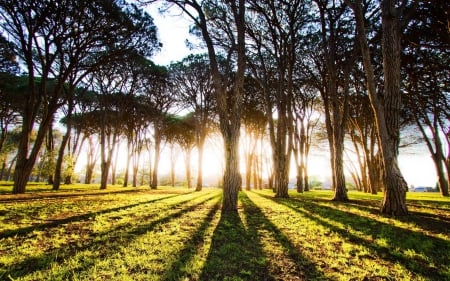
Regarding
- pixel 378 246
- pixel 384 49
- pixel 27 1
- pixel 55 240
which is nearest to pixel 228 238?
pixel 378 246

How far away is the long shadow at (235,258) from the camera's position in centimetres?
290

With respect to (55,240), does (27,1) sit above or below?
above

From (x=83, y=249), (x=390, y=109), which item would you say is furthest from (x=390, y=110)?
(x=83, y=249)

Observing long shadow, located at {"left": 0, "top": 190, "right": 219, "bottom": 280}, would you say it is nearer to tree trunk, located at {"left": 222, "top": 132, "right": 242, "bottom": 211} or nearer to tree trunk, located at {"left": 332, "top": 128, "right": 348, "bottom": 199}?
tree trunk, located at {"left": 222, "top": 132, "right": 242, "bottom": 211}

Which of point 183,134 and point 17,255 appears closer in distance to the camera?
point 17,255

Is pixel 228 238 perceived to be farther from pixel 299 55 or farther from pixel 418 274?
pixel 299 55

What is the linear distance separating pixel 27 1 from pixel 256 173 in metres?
32.9

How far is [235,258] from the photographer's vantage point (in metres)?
3.53

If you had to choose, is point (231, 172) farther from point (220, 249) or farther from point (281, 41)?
point (281, 41)

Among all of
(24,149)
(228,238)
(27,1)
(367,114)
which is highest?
(27,1)

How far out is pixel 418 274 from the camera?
9.47ft

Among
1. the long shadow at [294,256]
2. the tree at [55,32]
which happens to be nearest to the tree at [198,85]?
the tree at [55,32]

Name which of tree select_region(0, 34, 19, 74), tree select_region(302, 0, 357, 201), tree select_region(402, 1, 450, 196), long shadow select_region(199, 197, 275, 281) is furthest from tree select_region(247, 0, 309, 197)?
tree select_region(0, 34, 19, 74)

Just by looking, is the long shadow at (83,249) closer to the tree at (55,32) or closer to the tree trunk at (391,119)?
the tree trunk at (391,119)
